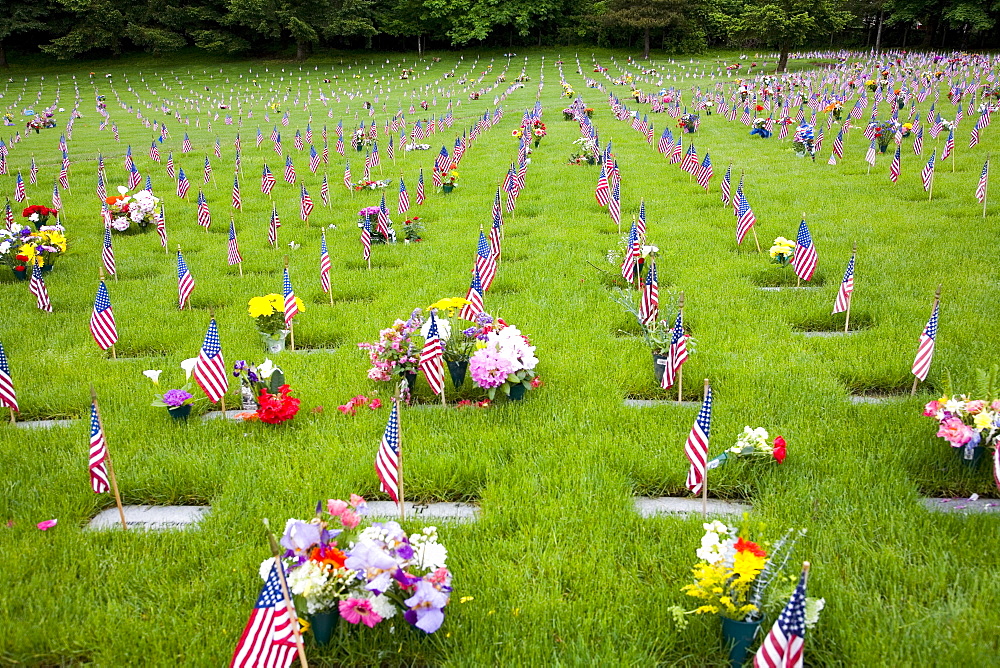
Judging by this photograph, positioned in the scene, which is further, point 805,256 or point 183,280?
point 183,280

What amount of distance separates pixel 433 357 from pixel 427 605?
2.18 metres

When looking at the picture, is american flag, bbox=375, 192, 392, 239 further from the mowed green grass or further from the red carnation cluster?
the red carnation cluster

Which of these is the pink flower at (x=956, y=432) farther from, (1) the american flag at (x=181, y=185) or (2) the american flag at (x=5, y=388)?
(1) the american flag at (x=181, y=185)

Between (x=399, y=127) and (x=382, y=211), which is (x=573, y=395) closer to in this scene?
(x=382, y=211)

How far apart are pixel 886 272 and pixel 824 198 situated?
400 centimetres

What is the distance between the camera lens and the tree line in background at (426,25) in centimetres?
4666

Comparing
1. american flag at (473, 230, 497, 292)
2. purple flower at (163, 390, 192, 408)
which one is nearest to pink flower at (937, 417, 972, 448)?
american flag at (473, 230, 497, 292)

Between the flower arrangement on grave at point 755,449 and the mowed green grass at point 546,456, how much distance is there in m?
0.10

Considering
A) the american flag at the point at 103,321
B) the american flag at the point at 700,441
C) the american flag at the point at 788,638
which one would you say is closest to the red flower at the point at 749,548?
the american flag at the point at 788,638

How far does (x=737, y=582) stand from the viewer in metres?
2.71

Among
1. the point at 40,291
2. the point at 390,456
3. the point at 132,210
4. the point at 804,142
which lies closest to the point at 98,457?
the point at 390,456

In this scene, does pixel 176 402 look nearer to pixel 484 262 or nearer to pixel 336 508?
pixel 336 508

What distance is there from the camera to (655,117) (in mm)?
23344

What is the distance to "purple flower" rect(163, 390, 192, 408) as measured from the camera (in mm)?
4770
